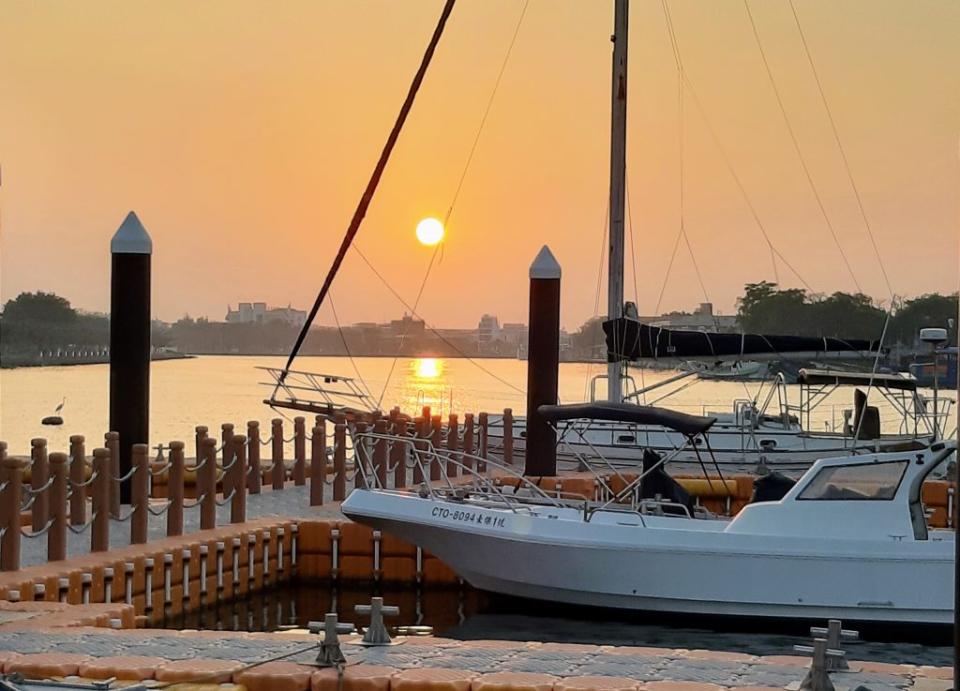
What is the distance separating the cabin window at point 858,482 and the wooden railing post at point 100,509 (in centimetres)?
792

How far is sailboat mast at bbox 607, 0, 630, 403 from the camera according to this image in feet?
91.4

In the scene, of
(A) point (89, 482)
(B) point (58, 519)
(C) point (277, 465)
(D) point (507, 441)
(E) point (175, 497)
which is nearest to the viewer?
(B) point (58, 519)

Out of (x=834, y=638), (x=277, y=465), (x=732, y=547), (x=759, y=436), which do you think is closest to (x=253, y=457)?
(x=277, y=465)

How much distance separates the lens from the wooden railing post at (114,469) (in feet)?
61.3

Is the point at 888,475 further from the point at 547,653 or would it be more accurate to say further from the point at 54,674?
the point at 54,674

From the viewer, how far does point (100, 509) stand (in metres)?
17.0

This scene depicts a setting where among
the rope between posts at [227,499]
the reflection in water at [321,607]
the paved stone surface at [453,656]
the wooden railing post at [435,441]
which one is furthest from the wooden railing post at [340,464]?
the paved stone surface at [453,656]

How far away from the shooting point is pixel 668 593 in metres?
18.3

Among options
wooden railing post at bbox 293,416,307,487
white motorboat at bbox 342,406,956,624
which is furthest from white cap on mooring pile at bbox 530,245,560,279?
white motorboat at bbox 342,406,956,624

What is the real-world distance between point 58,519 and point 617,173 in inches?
599

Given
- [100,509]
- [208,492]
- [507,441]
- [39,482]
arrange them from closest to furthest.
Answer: [100,509] → [39,482] → [208,492] → [507,441]

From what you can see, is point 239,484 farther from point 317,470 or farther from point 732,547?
point 732,547

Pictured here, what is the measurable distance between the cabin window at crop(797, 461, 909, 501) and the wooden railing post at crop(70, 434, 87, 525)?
8.47 metres

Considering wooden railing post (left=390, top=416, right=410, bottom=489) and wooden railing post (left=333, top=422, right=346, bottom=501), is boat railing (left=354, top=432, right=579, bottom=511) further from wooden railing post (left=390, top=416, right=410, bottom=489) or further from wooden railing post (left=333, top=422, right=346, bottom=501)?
wooden railing post (left=333, top=422, right=346, bottom=501)
